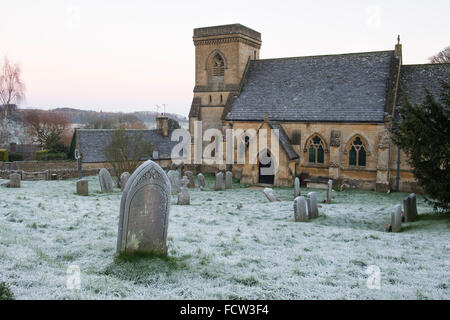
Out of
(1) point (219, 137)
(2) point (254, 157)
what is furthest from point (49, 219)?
(1) point (219, 137)

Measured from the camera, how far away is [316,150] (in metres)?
27.8

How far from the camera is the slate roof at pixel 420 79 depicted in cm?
2503

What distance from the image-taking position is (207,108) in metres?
33.3

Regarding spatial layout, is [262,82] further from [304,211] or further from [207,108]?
[304,211]

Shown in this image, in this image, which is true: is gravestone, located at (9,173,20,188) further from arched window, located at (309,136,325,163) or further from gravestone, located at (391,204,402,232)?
gravestone, located at (391,204,402,232)

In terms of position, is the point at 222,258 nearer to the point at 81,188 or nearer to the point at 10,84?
the point at 81,188

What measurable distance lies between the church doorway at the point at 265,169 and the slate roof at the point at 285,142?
140 centimetres

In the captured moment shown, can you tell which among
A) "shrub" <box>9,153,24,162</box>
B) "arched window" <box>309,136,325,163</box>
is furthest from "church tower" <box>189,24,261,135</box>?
"shrub" <box>9,153,24,162</box>

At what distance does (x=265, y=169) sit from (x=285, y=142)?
7.97ft

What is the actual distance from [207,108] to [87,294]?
28.3 metres

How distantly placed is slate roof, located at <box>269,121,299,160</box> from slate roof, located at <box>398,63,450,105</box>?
7910 mm

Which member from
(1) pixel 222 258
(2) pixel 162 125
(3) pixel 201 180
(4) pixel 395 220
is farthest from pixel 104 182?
(2) pixel 162 125

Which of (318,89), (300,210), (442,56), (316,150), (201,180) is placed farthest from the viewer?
(442,56)

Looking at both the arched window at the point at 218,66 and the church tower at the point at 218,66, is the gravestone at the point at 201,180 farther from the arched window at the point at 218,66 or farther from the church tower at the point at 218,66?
the arched window at the point at 218,66
